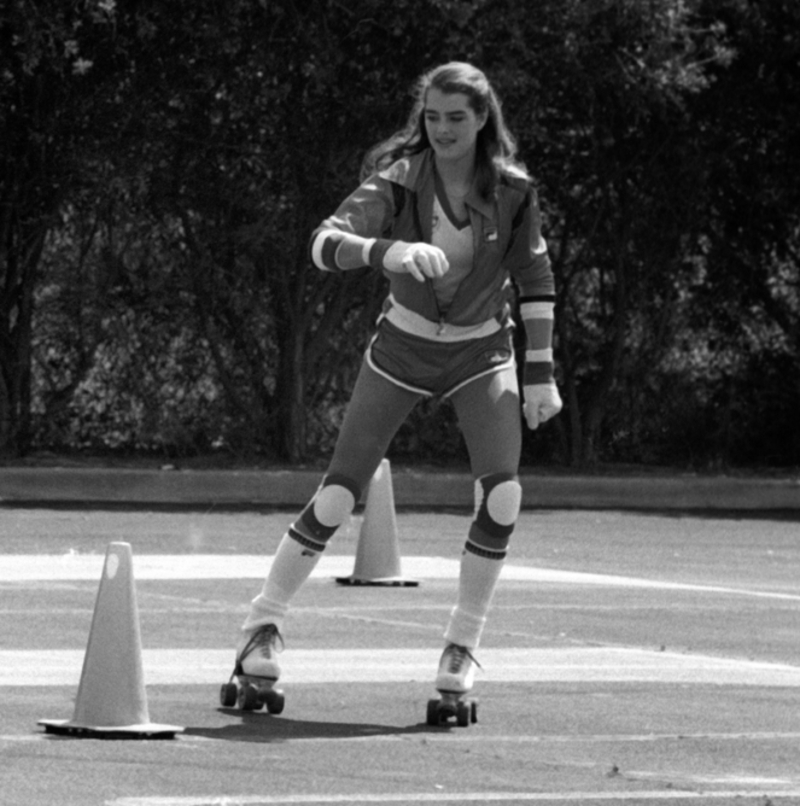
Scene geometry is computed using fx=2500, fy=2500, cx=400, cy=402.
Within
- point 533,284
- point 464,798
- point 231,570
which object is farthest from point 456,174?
point 231,570

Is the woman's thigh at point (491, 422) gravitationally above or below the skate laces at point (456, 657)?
above

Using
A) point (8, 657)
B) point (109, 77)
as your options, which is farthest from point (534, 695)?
point (109, 77)

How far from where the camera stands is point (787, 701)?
8352mm

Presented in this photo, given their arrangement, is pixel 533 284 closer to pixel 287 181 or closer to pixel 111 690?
pixel 111 690

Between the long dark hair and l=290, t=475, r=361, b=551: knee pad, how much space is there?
1.01 m

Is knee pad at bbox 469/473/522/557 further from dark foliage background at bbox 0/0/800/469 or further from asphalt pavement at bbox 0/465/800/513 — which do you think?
dark foliage background at bbox 0/0/800/469

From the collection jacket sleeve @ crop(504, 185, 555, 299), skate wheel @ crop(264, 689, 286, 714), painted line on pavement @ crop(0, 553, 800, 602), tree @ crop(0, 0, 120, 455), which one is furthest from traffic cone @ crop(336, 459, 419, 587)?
tree @ crop(0, 0, 120, 455)

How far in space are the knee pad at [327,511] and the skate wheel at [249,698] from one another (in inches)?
19.8

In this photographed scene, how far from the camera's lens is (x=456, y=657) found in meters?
7.82

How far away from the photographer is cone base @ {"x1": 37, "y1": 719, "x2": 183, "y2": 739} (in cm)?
700

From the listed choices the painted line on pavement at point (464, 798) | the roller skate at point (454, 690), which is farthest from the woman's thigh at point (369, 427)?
the painted line on pavement at point (464, 798)

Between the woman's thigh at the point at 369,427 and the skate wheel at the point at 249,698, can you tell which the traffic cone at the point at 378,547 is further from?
the skate wheel at the point at 249,698

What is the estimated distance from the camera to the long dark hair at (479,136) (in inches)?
309

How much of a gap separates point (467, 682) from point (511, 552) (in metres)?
7.51
